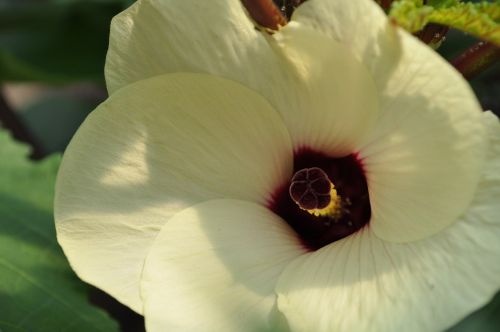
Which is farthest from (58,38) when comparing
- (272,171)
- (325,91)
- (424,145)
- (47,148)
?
(424,145)

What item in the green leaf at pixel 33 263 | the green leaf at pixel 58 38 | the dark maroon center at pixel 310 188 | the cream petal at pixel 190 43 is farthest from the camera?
the green leaf at pixel 58 38

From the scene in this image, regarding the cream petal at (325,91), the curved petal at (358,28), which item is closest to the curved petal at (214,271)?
the cream petal at (325,91)

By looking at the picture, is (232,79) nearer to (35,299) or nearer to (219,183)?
(219,183)

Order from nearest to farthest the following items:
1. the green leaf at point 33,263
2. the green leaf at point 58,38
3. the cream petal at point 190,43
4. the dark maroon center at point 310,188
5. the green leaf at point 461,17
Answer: the green leaf at point 461,17 → the cream petal at point 190,43 → the dark maroon center at point 310,188 → the green leaf at point 33,263 → the green leaf at point 58,38

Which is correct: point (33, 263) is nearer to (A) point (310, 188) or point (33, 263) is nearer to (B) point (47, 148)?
(A) point (310, 188)

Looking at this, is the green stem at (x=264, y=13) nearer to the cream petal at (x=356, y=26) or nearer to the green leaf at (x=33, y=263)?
the cream petal at (x=356, y=26)

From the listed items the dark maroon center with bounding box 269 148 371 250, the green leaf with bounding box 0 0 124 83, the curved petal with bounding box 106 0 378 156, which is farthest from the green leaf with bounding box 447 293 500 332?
the green leaf with bounding box 0 0 124 83

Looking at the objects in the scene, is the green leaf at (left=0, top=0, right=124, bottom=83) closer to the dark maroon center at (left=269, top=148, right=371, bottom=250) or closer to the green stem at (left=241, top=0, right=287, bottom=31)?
the dark maroon center at (left=269, top=148, right=371, bottom=250)
